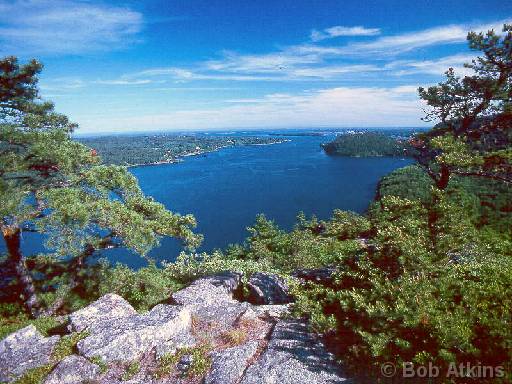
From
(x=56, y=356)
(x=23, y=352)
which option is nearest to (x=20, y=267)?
(x=23, y=352)

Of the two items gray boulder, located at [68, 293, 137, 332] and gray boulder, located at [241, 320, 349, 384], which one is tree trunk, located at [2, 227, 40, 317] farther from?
gray boulder, located at [241, 320, 349, 384]

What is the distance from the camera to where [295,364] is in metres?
7.40

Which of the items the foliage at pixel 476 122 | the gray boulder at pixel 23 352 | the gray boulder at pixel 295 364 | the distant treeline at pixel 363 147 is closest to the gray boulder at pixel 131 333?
the gray boulder at pixel 23 352

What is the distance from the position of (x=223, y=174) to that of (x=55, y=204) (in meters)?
118

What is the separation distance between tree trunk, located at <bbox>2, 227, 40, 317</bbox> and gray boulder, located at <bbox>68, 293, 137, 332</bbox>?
292cm

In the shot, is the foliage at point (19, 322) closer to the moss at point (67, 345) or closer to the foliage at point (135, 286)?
the moss at point (67, 345)

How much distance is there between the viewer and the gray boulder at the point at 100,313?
9.43 m

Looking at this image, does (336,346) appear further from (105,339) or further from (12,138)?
(12,138)

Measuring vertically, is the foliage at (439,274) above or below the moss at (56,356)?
above

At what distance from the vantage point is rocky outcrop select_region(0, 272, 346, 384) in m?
7.38

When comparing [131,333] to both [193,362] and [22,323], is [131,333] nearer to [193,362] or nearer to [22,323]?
[193,362]

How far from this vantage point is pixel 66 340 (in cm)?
869

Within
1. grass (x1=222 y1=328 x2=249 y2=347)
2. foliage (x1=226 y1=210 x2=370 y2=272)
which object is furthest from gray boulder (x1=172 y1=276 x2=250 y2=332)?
foliage (x1=226 y1=210 x2=370 y2=272)

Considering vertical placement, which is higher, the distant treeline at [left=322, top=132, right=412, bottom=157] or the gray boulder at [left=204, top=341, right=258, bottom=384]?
the distant treeline at [left=322, top=132, right=412, bottom=157]
